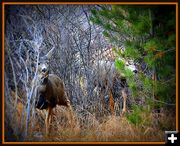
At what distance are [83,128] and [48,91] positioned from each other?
81 cm

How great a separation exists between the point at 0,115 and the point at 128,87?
80.8 inches

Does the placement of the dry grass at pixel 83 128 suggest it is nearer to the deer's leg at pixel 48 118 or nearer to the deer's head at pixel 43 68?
the deer's leg at pixel 48 118

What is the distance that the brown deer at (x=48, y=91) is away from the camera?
769 cm

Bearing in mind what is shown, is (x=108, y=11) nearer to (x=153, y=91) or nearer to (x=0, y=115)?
(x=153, y=91)

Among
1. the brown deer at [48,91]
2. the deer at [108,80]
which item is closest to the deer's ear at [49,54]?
the brown deer at [48,91]

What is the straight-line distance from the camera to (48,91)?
25.5 ft

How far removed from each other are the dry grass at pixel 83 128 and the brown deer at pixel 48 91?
0.27 feet

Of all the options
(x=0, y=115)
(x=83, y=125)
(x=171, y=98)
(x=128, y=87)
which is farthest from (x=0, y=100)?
(x=171, y=98)

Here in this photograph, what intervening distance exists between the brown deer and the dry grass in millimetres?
83

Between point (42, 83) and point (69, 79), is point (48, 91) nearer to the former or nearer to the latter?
point (42, 83)

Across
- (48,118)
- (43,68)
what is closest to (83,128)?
(48,118)

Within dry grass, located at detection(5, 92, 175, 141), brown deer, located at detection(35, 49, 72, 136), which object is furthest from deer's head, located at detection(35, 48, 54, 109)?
dry grass, located at detection(5, 92, 175, 141)

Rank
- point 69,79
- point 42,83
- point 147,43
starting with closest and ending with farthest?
point 147,43
point 42,83
point 69,79

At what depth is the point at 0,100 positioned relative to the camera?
7.52 metres
